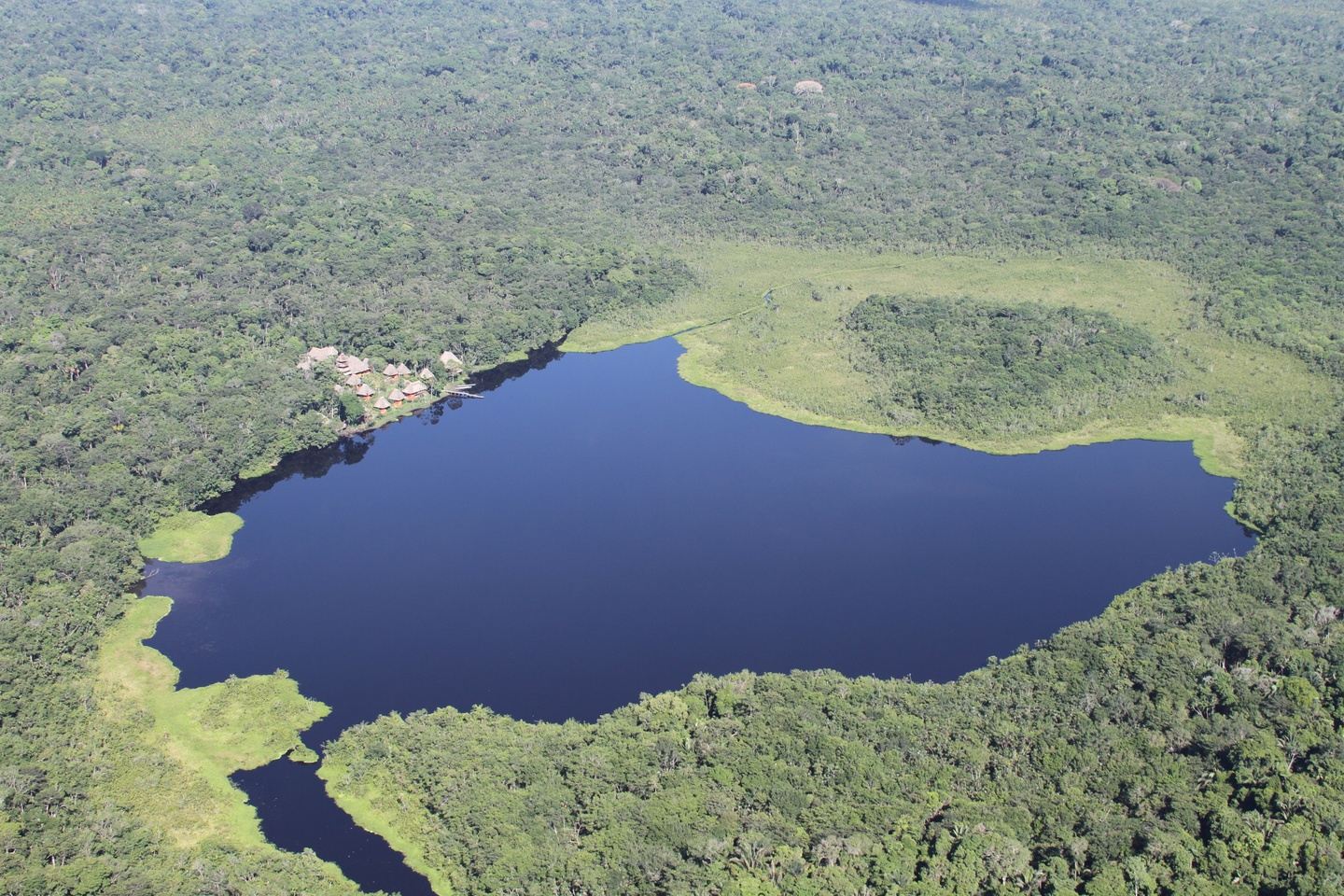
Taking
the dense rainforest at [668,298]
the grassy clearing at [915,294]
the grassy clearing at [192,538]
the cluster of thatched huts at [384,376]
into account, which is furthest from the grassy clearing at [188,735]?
the grassy clearing at [915,294]

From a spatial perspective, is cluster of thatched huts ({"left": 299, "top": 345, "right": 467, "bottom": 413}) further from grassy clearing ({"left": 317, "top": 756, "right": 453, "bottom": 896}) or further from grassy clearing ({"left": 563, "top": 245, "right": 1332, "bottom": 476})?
grassy clearing ({"left": 317, "top": 756, "right": 453, "bottom": 896})

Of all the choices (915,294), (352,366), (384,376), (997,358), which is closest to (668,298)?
(915,294)

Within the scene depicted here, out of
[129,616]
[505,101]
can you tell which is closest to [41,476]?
[129,616]

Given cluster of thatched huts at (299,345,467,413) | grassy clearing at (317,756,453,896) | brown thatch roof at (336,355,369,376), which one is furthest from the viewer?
brown thatch roof at (336,355,369,376)

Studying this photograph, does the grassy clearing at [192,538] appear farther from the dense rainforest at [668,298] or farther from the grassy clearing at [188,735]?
the grassy clearing at [188,735]

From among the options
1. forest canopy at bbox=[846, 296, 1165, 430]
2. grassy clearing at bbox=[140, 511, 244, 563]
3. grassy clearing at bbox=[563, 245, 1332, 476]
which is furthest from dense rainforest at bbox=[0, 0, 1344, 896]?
grassy clearing at bbox=[563, 245, 1332, 476]

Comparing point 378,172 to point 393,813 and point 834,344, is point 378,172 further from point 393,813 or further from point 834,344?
point 393,813

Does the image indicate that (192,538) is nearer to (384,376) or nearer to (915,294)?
(384,376)
